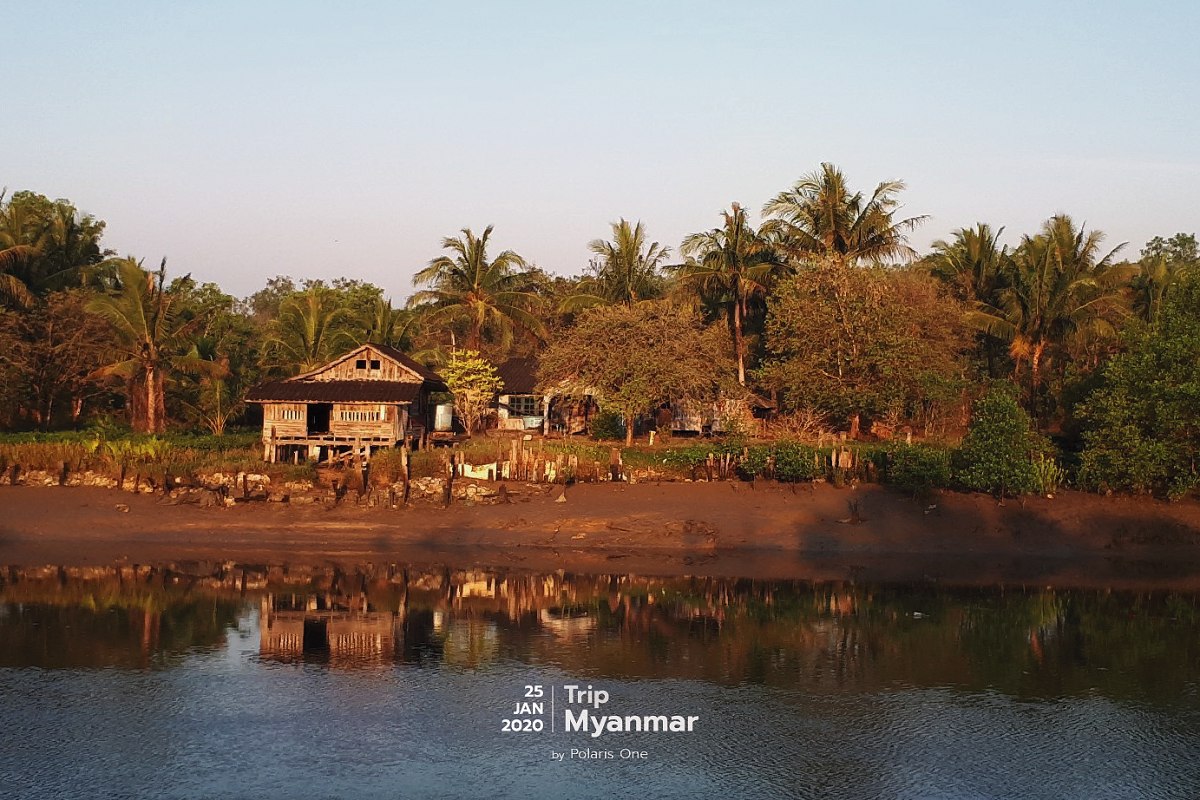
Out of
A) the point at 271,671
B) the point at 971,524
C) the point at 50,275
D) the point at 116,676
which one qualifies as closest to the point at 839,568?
the point at 971,524

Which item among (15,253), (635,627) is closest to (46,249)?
(15,253)

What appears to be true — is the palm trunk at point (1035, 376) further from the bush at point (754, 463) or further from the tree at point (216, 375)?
the tree at point (216, 375)

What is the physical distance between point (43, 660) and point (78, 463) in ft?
61.3

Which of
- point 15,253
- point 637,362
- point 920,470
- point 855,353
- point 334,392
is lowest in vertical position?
point 920,470

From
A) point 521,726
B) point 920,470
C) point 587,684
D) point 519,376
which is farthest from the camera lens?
point 519,376

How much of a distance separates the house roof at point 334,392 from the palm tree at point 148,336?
16.8 ft

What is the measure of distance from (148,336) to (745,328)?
30103mm

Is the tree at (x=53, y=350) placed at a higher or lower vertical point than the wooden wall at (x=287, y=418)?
higher

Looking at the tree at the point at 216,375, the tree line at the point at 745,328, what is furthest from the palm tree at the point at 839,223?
the tree at the point at 216,375

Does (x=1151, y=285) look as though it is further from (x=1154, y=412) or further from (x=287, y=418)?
(x=287, y=418)

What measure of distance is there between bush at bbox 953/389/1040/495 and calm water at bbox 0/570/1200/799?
20.4ft

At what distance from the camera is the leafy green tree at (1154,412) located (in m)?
34.0

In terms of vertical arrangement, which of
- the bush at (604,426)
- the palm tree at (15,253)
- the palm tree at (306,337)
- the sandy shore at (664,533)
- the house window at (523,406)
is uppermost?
the palm tree at (15,253)

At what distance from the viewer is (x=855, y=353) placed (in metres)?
44.3
